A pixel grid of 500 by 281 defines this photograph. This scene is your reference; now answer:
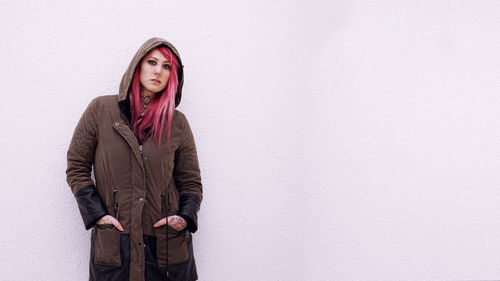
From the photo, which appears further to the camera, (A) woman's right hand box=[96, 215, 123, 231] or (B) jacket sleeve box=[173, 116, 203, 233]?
(B) jacket sleeve box=[173, 116, 203, 233]

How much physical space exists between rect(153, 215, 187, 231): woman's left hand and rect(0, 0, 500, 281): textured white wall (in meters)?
0.40

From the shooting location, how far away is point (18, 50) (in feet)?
5.75

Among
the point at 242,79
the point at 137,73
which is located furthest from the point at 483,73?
the point at 137,73

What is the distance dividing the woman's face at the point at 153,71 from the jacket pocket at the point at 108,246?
0.71 m

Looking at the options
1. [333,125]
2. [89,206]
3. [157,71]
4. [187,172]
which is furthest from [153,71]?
[333,125]

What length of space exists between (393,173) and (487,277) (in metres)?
0.86

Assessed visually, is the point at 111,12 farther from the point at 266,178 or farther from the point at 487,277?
the point at 487,277

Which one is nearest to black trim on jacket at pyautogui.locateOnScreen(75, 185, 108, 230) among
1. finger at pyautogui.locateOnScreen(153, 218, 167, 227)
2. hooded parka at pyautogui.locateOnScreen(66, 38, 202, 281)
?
hooded parka at pyautogui.locateOnScreen(66, 38, 202, 281)

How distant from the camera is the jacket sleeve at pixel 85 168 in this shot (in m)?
1.50

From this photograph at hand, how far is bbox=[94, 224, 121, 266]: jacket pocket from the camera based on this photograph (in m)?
1.51

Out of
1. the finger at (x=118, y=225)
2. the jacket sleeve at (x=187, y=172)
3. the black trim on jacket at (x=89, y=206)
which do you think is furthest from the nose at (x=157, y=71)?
the finger at (x=118, y=225)

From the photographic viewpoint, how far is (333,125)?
2.17 metres

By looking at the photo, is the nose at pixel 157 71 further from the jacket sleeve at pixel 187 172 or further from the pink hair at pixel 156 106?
the jacket sleeve at pixel 187 172

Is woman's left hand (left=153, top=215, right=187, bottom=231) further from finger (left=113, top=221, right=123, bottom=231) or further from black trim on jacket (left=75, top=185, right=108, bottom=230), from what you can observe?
black trim on jacket (left=75, top=185, right=108, bottom=230)
